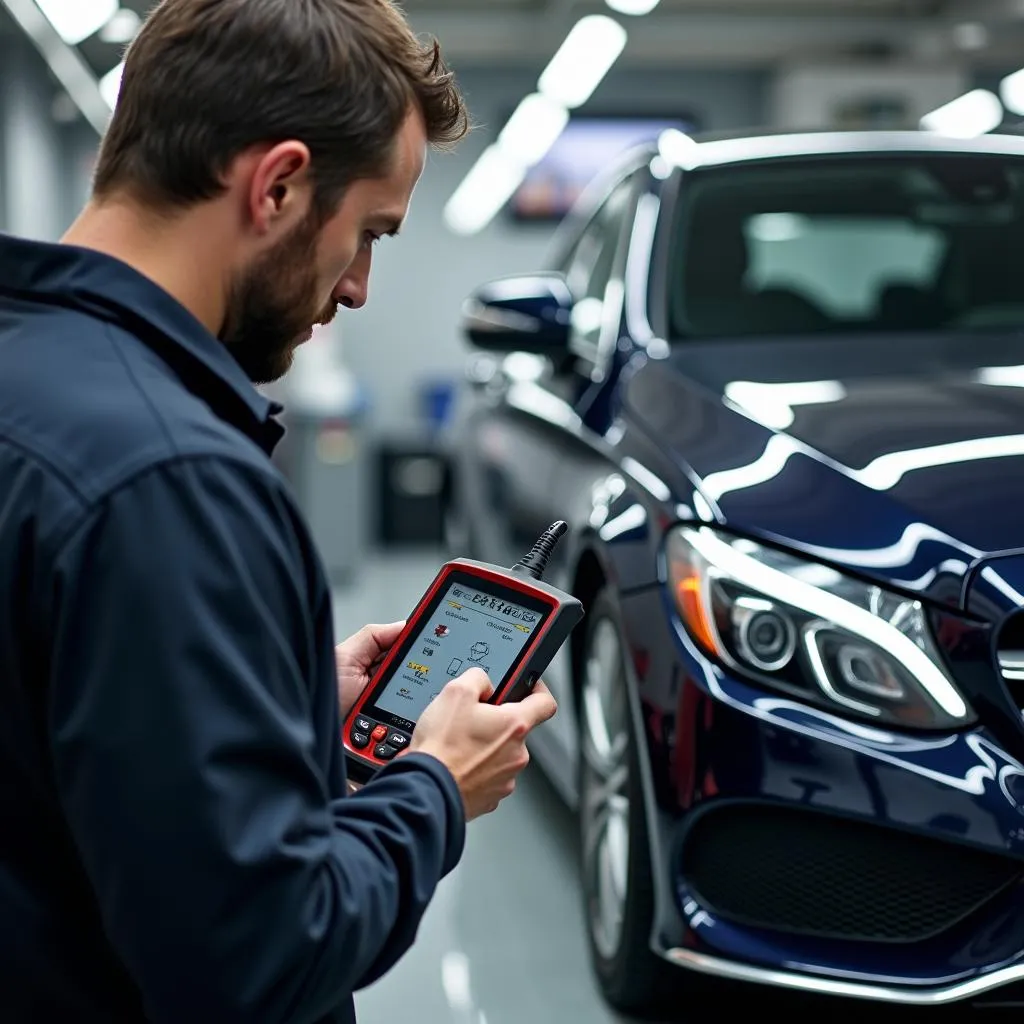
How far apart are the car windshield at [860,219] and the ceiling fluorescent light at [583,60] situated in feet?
20.6

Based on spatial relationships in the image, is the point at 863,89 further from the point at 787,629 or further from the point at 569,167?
the point at 787,629

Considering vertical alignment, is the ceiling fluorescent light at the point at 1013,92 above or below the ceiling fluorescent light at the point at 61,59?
above

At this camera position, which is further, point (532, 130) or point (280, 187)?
point (532, 130)

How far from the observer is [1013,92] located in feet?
37.2

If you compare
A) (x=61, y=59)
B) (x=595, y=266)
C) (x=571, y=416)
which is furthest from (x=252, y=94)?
(x=61, y=59)

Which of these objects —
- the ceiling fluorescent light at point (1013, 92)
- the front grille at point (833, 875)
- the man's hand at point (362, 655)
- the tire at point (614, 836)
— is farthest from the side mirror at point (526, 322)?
the ceiling fluorescent light at point (1013, 92)

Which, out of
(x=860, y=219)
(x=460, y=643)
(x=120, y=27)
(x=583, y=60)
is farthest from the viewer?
(x=583, y=60)

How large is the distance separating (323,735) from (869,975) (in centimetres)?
125

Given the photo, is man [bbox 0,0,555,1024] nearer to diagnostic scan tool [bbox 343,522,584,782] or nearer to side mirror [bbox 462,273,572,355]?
diagnostic scan tool [bbox 343,522,584,782]

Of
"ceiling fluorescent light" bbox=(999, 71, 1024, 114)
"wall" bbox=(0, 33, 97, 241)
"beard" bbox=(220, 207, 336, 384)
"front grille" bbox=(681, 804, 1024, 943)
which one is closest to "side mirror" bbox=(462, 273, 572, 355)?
"front grille" bbox=(681, 804, 1024, 943)

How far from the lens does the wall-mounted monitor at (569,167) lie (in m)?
10.8

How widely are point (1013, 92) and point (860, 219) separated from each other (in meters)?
8.94

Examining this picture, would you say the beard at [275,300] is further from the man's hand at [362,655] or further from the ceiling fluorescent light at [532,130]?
the ceiling fluorescent light at [532,130]

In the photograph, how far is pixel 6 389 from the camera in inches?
33.9
